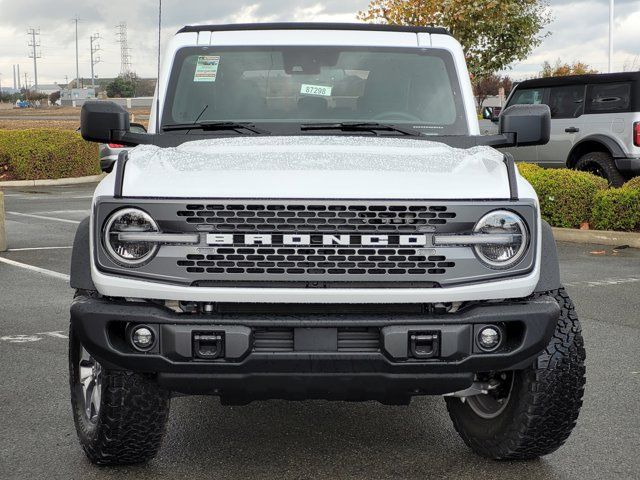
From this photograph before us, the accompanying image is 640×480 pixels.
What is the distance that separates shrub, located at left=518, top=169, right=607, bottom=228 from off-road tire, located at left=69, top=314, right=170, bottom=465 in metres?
9.95

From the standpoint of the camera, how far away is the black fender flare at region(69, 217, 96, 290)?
3.95 m

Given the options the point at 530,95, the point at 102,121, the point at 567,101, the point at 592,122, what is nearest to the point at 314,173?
the point at 102,121

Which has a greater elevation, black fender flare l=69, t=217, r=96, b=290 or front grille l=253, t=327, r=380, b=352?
black fender flare l=69, t=217, r=96, b=290

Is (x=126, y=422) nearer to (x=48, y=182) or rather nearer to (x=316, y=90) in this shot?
(x=316, y=90)

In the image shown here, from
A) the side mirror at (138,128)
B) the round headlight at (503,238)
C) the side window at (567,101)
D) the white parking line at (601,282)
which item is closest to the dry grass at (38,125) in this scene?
the side window at (567,101)

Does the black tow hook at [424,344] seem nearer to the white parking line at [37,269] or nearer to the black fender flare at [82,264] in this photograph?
the black fender flare at [82,264]

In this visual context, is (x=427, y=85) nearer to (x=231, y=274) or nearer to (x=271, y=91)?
(x=271, y=91)

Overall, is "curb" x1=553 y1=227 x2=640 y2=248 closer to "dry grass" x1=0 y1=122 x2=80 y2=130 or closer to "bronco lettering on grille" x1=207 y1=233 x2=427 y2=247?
"bronco lettering on grille" x1=207 y1=233 x2=427 y2=247

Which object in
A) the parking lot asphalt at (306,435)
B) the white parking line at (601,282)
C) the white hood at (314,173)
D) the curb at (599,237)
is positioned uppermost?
the white hood at (314,173)

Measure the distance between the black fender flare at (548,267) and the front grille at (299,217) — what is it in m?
0.54

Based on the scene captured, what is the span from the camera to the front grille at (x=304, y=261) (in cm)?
378

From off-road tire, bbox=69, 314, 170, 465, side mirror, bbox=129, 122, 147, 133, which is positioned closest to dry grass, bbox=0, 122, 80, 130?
side mirror, bbox=129, 122, 147, 133

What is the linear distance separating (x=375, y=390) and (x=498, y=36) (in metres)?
26.8

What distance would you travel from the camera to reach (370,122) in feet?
16.9
